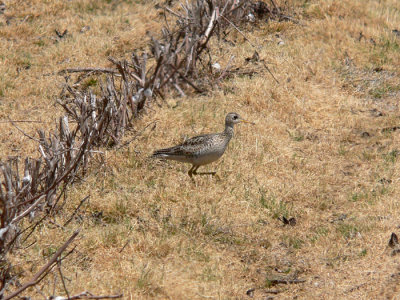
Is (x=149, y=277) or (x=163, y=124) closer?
(x=149, y=277)

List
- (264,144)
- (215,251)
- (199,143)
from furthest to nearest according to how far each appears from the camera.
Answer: (264,144) < (199,143) < (215,251)

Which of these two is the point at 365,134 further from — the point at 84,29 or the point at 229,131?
the point at 84,29

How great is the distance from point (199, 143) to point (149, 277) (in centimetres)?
240

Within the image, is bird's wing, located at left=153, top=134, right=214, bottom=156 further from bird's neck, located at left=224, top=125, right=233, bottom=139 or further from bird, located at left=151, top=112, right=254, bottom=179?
bird's neck, located at left=224, top=125, right=233, bottom=139

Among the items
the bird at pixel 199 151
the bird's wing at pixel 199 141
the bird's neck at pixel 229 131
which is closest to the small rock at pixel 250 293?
the bird at pixel 199 151

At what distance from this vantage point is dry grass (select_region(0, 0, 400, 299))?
241 inches

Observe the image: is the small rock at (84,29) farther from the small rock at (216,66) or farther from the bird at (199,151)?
the bird at (199,151)

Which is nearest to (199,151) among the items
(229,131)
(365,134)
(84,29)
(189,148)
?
(189,148)

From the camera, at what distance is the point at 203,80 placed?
1063 cm

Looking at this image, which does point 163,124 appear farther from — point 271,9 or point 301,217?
point 271,9

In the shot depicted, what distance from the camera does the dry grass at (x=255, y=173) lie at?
241 inches

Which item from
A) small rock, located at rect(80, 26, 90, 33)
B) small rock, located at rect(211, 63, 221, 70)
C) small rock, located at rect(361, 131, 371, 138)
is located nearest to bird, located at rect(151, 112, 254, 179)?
small rock, located at rect(361, 131, 371, 138)

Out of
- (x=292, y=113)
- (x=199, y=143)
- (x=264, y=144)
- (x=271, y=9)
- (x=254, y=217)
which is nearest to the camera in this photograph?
(x=254, y=217)

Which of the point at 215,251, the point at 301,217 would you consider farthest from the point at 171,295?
the point at 301,217
